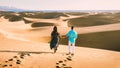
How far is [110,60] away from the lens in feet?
49.5

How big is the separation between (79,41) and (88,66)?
→ 1909cm

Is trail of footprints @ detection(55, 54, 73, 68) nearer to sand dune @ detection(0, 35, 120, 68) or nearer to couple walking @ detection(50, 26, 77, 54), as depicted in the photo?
sand dune @ detection(0, 35, 120, 68)

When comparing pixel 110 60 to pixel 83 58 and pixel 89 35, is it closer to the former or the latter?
pixel 83 58

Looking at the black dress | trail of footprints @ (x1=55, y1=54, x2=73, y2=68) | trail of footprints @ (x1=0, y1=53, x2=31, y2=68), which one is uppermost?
the black dress

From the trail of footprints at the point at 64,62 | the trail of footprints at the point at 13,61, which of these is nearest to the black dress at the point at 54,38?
the trail of footprints at the point at 64,62

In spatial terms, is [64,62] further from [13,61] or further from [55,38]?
[55,38]

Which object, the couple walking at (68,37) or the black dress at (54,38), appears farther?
the black dress at (54,38)

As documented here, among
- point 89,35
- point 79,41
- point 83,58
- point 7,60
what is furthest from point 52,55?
point 89,35

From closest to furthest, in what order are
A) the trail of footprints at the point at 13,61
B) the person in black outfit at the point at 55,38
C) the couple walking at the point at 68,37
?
the trail of footprints at the point at 13,61, the couple walking at the point at 68,37, the person in black outfit at the point at 55,38

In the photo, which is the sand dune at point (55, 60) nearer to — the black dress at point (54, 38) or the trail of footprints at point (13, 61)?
the trail of footprints at point (13, 61)

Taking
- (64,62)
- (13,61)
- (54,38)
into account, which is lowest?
(64,62)

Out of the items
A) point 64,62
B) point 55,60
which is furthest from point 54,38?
point 64,62

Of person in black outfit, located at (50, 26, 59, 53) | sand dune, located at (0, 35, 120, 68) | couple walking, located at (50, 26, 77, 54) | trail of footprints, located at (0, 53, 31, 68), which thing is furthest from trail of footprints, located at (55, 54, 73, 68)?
trail of footprints, located at (0, 53, 31, 68)

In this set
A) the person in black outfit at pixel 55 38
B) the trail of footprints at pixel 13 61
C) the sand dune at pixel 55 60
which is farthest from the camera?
the person in black outfit at pixel 55 38
